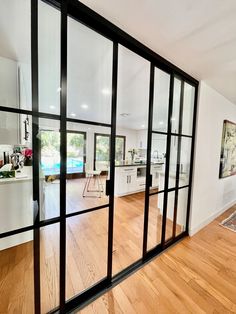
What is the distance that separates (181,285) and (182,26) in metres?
2.63

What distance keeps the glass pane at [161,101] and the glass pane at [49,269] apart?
1.68 metres

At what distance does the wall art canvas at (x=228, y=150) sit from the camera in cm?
319

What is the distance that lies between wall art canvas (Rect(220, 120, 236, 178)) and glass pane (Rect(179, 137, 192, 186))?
126 cm

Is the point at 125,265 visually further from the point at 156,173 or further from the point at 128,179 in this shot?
the point at 128,179

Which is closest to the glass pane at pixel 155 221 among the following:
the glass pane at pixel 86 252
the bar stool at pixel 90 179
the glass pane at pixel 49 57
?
the glass pane at pixel 86 252

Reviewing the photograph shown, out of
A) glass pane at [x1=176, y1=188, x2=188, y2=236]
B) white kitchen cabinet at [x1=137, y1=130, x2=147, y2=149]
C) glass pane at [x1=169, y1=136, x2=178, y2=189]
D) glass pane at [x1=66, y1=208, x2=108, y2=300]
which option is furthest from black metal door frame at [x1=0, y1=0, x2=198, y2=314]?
white kitchen cabinet at [x1=137, y1=130, x2=147, y2=149]

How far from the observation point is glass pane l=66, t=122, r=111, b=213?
1322mm

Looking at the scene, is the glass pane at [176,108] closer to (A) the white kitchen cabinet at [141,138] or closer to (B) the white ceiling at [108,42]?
(B) the white ceiling at [108,42]

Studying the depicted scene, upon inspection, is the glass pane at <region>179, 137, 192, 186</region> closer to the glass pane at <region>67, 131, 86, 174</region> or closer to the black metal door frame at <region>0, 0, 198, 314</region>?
the black metal door frame at <region>0, 0, 198, 314</region>

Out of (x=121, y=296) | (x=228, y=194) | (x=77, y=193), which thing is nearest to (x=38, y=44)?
(x=77, y=193)

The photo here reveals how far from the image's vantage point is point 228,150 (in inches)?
134

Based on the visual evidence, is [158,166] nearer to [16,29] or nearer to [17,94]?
[17,94]

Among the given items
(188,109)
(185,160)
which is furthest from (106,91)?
(185,160)

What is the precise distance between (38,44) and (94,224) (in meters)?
2.02
